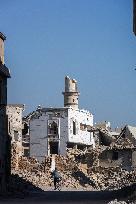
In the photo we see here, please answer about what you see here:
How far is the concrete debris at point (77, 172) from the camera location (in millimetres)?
A: 52406

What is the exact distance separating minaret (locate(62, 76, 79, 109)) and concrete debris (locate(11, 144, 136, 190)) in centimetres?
2056

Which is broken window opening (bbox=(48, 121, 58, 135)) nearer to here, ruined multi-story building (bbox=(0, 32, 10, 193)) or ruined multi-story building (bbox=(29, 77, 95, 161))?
ruined multi-story building (bbox=(29, 77, 95, 161))

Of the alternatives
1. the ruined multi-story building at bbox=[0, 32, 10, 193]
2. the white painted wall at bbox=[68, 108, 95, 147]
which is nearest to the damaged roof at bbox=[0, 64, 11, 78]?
the ruined multi-story building at bbox=[0, 32, 10, 193]

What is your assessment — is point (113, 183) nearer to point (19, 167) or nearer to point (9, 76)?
point (19, 167)

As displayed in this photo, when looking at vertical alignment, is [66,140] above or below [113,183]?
above

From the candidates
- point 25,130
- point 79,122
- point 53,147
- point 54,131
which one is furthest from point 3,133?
point 79,122

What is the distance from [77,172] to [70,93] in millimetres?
33592

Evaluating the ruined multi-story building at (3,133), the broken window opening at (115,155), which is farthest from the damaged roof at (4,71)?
the broken window opening at (115,155)

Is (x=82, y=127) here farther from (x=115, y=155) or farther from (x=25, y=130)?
(x=115, y=155)

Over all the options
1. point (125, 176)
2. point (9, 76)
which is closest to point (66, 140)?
point (125, 176)

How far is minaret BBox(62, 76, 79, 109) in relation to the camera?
306 feet

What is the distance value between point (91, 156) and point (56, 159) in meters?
7.72

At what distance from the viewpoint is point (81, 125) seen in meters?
87.8

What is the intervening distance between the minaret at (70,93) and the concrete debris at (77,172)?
20560 mm
